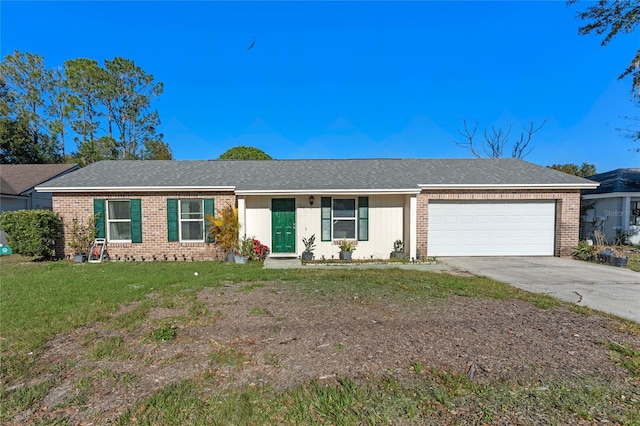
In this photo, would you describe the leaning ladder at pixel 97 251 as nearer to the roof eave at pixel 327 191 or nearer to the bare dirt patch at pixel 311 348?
the roof eave at pixel 327 191

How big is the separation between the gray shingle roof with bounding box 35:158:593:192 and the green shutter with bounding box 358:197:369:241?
60cm

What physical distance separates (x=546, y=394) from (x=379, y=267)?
20.5 ft

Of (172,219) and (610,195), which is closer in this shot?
(172,219)

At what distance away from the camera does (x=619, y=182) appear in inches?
614

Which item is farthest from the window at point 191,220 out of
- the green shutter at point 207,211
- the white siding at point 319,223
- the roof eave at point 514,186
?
the roof eave at point 514,186

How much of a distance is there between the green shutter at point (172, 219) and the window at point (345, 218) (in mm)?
4997

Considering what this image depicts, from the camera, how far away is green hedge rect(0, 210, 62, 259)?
31.1 feet

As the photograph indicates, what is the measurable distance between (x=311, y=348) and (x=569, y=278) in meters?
7.44

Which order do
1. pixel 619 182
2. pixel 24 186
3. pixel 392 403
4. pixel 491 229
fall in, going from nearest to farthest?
pixel 392 403 → pixel 491 229 → pixel 24 186 → pixel 619 182

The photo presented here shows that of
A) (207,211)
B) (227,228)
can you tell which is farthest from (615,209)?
(207,211)

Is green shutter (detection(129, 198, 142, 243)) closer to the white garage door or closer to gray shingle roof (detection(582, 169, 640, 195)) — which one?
the white garage door

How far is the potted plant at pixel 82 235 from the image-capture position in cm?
1012

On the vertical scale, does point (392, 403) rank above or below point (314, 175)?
below

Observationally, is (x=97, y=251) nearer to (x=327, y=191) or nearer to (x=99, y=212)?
(x=99, y=212)
